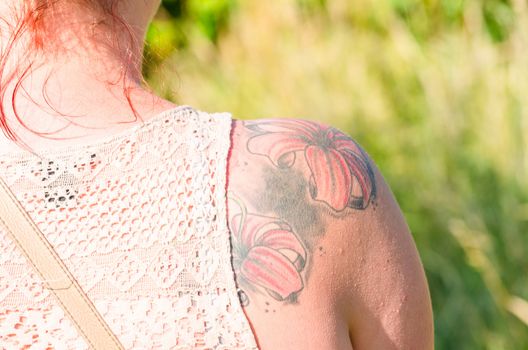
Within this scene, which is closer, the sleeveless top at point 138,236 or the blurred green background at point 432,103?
the sleeveless top at point 138,236

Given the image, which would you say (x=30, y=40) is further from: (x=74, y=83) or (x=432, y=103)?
(x=432, y=103)

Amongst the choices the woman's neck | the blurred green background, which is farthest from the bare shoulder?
the blurred green background

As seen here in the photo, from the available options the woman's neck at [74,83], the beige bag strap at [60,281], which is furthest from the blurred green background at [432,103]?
the beige bag strap at [60,281]

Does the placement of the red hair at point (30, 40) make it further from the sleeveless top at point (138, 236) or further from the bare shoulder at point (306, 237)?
the bare shoulder at point (306, 237)

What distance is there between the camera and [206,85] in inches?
242

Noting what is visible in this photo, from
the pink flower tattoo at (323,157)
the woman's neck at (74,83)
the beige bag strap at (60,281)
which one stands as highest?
the woman's neck at (74,83)

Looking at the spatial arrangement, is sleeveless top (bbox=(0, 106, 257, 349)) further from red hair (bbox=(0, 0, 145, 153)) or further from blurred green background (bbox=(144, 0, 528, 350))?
blurred green background (bbox=(144, 0, 528, 350))

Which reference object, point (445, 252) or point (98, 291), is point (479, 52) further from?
point (98, 291)

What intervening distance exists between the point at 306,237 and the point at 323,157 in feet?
0.41

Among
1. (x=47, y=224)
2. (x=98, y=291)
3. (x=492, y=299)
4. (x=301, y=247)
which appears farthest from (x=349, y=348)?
(x=492, y=299)

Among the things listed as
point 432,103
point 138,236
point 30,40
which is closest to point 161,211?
point 138,236

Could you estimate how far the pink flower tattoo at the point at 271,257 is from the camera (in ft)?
4.04

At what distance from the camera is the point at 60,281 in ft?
3.95

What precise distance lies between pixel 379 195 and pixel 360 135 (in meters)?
3.60
